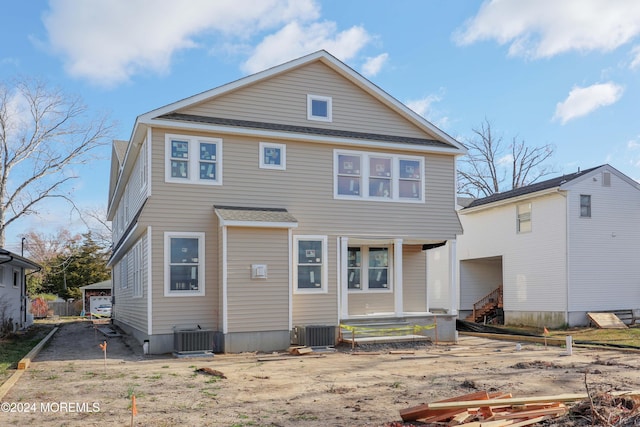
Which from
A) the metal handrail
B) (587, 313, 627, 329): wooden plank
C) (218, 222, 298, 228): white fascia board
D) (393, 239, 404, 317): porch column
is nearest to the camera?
(218, 222, 298, 228): white fascia board

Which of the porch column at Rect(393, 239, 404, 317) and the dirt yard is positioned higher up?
the porch column at Rect(393, 239, 404, 317)

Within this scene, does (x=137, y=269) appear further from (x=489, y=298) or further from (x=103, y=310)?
(x=103, y=310)

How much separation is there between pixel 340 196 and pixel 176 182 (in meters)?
4.94

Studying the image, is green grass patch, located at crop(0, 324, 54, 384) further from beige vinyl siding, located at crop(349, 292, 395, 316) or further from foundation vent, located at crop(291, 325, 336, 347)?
beige vinyl siding, located at crop(349, 292, 395, 316)

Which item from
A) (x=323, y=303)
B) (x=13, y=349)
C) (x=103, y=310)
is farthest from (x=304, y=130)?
(x=103, y=310)

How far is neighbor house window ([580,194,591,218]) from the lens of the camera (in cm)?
2377

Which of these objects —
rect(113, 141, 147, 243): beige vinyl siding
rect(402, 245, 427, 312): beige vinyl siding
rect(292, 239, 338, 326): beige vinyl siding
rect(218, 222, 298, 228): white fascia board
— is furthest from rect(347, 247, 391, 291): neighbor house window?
rect(113, 141, 147, 243): beige vinyl siding

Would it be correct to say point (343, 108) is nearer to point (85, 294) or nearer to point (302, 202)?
point (302, 202)

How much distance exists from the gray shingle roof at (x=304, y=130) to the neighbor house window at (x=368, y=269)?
149 inches

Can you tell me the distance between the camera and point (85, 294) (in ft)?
149

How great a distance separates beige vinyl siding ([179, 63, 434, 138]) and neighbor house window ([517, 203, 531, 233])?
896cm

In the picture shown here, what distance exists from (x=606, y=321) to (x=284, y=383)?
16634mm

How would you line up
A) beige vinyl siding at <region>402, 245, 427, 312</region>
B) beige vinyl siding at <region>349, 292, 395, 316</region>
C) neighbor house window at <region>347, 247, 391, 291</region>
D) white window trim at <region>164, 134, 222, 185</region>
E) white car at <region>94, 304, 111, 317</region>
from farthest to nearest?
white car at <region>94, 304, 111, 317</region> < beige vinyl siding at <region>402, 245, 427, 312</region> < neighbor house window at <region>347, 247, 391, 291</region> < beige vinyl siding at <region>349, 292, 395, 316</region> < white window trim at <region>164, 134, 222, 185</region>

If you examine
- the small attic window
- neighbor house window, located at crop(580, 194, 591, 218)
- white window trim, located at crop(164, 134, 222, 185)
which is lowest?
neighbor house window, located at crop(580, 194, 591, 218)
